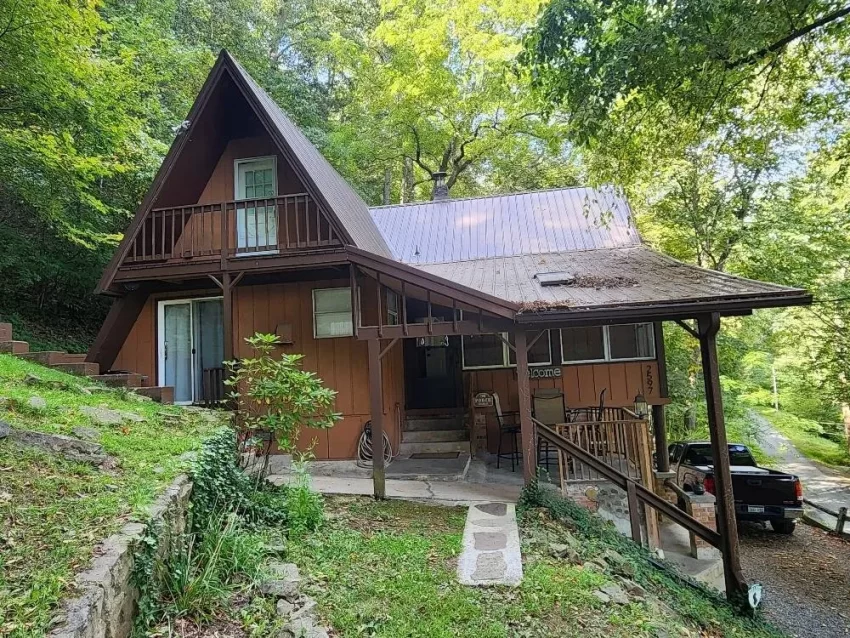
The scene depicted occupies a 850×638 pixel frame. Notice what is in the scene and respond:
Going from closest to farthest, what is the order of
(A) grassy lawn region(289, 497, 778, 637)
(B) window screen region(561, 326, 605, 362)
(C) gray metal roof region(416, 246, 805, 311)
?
(A) grassy lawn region(289, 497, 778, 637)
(C) gray metal roof region(416, 246, 805, 311)
(B) window screen region(561, 326, 605, 362)

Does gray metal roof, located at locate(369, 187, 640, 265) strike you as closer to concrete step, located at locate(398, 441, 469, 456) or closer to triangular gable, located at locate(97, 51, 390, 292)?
triangular gable, located at locate(97, 51, 390, 292)

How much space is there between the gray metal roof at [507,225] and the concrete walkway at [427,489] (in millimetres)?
4605

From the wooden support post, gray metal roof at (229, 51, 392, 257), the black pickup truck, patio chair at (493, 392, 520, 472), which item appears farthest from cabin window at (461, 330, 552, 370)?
the black pickup truck

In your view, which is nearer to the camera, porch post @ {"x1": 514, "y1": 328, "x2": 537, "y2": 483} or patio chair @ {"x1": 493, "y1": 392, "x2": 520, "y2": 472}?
porch post @ {"x1": 514, "y1": 328, "x2": 537, "y2": 483}

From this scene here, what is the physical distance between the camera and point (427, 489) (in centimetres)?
683

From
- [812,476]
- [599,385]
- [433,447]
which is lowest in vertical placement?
[812,476]

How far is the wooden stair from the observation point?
7.46 meters

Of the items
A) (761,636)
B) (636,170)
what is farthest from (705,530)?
(636,170)

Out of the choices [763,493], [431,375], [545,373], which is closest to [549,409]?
[545,373]

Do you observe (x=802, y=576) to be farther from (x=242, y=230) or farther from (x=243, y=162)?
(x=243, y=162)

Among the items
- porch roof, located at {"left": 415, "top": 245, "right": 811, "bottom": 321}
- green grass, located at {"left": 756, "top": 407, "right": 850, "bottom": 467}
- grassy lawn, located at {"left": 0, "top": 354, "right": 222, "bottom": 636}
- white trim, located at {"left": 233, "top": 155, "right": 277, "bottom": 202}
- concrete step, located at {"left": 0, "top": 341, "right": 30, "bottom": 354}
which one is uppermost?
white trim, located at {"left": 233, "top": 155, "right": 277, "bottom": 202}

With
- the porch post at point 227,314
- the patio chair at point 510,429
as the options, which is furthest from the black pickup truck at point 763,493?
the porch post at point 227,314

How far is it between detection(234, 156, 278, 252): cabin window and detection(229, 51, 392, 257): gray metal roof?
2.54ft

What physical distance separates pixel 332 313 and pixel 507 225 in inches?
176
